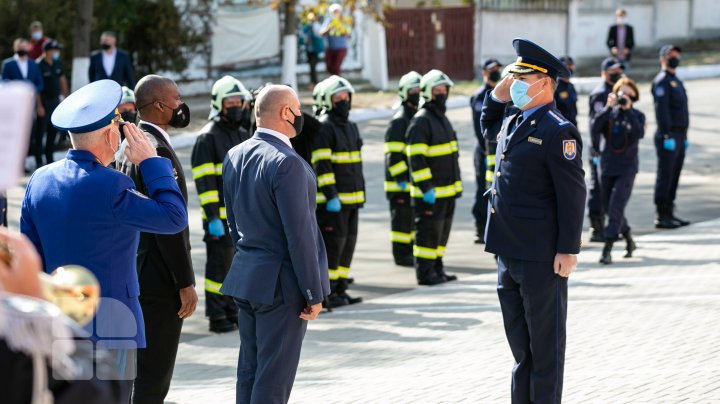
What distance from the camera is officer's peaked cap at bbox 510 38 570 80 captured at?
7.06 m

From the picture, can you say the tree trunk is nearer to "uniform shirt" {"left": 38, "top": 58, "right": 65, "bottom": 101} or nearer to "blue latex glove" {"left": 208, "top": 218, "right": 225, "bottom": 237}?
"uniform shirt" {"left": 38, "top": 58, "right": 65, "bottom": 101}

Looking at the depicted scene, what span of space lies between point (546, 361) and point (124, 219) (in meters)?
2.62

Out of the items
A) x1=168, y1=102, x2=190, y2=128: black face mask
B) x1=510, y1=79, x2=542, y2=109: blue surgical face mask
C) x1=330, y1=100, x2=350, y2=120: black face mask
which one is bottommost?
x1=330, y1=100, x2=350, y2=120: black face mask

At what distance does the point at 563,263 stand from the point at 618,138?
716cm

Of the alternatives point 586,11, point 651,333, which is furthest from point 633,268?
point 586,11

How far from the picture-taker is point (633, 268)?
12.9 metres

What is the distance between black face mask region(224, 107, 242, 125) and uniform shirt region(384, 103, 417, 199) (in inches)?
114

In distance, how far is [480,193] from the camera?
48.9ft

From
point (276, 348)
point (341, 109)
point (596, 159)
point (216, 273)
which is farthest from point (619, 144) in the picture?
point (276, 348)

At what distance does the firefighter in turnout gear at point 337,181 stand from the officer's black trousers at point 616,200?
287cm

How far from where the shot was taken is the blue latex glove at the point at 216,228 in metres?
10.5

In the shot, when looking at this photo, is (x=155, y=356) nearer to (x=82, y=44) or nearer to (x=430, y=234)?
(x=430, y=234)

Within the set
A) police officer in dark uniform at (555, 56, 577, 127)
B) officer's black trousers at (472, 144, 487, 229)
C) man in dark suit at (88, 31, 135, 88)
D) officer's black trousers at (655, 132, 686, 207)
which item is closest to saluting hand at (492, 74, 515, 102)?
officer's black trousers at (472, 144, 487, 229)

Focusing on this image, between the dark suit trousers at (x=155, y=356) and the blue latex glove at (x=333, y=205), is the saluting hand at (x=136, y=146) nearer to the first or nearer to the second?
the dark suit trousers at (x=155, y=356)
